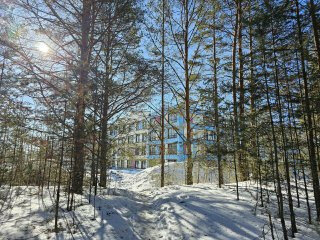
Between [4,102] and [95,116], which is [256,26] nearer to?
[95,116]

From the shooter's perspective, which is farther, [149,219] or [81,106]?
[81,106]

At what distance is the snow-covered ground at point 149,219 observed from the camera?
4.23 metres

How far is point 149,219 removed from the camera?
19.0ft

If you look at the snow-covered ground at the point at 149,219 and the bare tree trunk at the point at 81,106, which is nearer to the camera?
the snow-covered ground at the point at 149,219

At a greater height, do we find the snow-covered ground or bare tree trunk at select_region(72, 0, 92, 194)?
bare tree trunk at select_region(72, 0, 92, 194)

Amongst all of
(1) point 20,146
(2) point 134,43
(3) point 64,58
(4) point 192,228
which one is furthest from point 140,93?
(1) point 20,146

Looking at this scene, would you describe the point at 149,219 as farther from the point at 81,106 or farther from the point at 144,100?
the point at 144,100

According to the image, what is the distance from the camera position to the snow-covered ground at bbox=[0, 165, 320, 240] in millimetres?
4230

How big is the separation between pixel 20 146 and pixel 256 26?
11585 millimetres

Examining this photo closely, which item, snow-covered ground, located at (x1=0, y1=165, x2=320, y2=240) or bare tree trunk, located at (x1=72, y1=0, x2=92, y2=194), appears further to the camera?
bare tree trunk, located at (x1=72, y1=0, x2=92, y2=194)

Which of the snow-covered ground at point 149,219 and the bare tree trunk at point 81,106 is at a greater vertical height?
the bare tree trunk at point 81,106

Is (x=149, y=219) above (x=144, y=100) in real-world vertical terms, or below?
below

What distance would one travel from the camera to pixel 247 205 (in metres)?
5.68

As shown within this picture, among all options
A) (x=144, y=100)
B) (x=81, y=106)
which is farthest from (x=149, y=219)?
(x=144, y=100)
